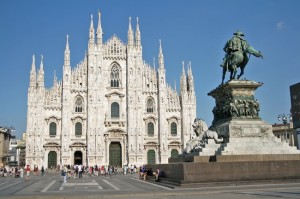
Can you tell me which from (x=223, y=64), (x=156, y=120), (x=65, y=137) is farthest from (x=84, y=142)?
(x=223, y=64)

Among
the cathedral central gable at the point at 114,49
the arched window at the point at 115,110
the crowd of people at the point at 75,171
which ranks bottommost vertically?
the crowd of people at the point at 75,171

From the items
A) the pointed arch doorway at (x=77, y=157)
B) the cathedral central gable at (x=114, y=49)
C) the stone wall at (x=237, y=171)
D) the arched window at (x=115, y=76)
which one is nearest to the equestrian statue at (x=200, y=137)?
the stone wall at (x=237, y=171)

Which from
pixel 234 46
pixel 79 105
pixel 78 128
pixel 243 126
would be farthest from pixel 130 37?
pixel 243 126

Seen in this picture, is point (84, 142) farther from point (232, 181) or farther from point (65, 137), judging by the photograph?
point (232, 181)

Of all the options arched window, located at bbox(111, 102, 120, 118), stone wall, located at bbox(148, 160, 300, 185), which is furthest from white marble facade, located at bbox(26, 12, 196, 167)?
stone wall, located at bbox(148, 160, 300, 185)

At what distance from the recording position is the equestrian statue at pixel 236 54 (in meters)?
17.9

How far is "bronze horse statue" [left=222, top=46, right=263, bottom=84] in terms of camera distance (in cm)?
1789

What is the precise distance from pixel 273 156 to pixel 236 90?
11.1 ft

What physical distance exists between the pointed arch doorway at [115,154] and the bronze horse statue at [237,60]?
3584 cm

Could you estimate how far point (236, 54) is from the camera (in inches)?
706

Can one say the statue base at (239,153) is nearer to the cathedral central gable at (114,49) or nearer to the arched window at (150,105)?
the arched window at (150,105)

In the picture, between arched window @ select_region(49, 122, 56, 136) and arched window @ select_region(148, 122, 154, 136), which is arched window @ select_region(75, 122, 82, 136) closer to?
arched window @ select_region(49, 122, 56, 136)

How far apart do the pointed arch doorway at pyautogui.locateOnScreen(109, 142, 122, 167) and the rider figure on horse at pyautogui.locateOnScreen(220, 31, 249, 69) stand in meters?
35.8

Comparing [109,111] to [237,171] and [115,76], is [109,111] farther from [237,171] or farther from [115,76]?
[237,171]
